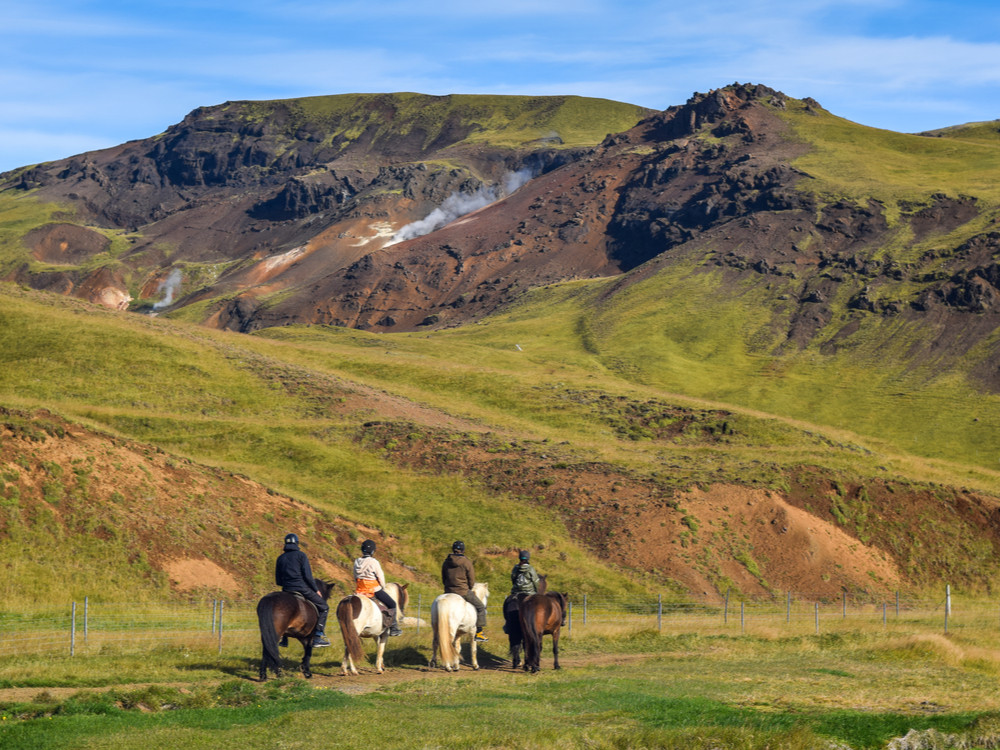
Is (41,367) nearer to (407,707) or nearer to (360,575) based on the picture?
(360,575)

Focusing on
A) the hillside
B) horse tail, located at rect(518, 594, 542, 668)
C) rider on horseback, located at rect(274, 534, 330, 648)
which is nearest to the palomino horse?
rider on horseback, located at rect(274, 534, 330, 648)

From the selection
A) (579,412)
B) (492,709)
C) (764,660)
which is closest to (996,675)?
(764,660)

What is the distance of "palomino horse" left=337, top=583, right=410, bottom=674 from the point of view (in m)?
24.2

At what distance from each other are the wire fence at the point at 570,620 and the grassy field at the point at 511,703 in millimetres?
2342

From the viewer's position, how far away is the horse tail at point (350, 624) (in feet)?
79.2

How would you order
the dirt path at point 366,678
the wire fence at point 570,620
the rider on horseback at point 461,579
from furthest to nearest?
1. the wire fence at point 570,620
2. the rider on horseback at point 461,579
3. the dirt path at point 366,678

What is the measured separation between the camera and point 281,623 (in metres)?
22.9

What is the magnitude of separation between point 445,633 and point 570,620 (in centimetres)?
1176

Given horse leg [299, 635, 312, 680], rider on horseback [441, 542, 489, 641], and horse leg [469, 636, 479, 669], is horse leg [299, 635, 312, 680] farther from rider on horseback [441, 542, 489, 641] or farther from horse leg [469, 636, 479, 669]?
horse leg [469, 636, 479, 669]

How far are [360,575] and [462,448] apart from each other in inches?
1691

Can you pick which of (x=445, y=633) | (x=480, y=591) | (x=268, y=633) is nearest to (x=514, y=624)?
(x=480, y=591)

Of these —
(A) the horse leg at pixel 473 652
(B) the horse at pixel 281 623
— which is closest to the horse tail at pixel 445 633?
(A) the horse leg at pixel 473 652

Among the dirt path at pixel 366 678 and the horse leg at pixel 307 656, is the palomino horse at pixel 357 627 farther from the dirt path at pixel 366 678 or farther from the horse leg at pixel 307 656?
the horse leg at pixel 307 656

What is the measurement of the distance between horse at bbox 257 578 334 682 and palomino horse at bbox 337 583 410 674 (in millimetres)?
684
